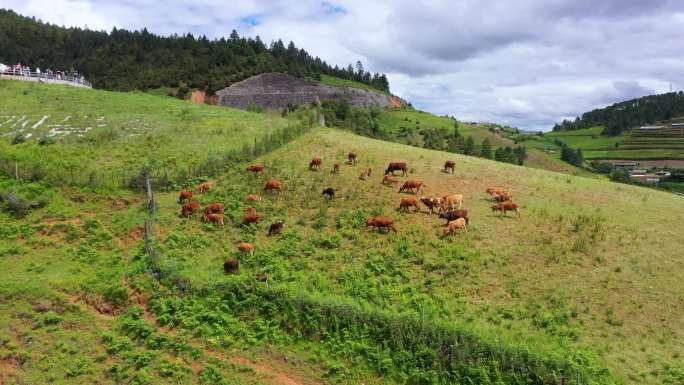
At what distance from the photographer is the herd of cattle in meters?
21.7

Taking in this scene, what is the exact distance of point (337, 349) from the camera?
16.0 m

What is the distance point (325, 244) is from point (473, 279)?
6.87m

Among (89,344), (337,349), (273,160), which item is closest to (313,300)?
(337,349)

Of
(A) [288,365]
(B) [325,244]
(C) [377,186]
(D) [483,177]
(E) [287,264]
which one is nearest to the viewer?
(A) [288,365]

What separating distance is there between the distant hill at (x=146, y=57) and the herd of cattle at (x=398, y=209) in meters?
68.5

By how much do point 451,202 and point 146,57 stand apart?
99.9 m

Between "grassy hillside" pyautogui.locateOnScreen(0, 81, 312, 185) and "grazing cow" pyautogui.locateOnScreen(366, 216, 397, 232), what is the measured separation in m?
14.5

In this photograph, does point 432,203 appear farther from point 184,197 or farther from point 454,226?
point 184,197

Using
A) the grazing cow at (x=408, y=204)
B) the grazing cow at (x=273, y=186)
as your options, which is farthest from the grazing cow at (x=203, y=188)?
the grazing cow at (x=408, y=204)

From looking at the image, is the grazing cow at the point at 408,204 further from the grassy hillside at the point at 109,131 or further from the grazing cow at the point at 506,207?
the grassy hillside at the point at 109,131

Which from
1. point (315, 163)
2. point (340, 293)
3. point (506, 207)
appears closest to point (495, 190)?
point (506, 207)

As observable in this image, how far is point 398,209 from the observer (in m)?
24.2

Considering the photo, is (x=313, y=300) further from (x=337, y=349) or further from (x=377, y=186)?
(x=377, y=186)

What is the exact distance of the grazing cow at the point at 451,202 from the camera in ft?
78.9
